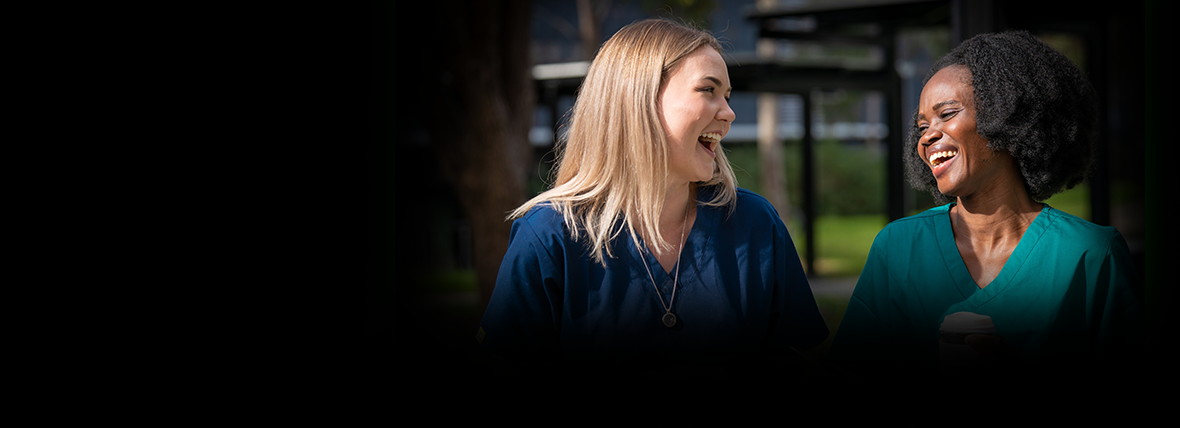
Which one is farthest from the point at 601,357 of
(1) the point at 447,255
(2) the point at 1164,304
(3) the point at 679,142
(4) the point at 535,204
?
(1) the point at 447,255

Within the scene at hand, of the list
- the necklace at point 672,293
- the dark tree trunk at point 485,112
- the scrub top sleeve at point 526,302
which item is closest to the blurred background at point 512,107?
the dark tree trunk at point 485,112

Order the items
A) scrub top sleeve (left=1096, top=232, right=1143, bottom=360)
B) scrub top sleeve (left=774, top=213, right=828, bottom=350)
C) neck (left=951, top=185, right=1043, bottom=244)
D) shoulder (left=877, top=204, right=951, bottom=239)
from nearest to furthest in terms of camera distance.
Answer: scrub top sleeve (left=1096, top=232, right=1143, bottom=360) → neck (left=951, top=185, right=1043, bottom=244) → shoulder (left=877, top=204, right=951, bottom=239) → scrub top sleeve (left=774, top=213, right=828, bottom=350)

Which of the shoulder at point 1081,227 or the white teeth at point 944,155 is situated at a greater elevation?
the white teeth at point 944,155

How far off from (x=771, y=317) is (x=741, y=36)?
18.2m

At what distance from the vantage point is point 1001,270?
1.63 m

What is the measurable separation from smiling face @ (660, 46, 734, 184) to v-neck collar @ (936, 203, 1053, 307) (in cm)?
57

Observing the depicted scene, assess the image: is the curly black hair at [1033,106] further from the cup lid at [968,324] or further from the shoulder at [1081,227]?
the cup lid at [968,324]

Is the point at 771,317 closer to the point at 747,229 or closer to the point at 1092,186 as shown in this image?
the point at 747,229

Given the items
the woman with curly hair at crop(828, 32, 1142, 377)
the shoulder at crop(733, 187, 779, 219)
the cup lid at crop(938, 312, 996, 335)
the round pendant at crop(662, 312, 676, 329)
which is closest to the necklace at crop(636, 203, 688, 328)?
the round pendant at crop(662, 312, 676, 329)

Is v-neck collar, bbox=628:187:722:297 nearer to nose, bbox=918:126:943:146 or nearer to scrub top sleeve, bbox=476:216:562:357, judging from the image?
scrub top sleeve, bbox=476:216:562:357

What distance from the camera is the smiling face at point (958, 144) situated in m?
1.63

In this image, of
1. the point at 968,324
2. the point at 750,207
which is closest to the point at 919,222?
the point at 968,324

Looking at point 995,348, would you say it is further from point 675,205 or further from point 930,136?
point 675,205

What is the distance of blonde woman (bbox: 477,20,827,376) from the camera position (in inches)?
71.3
